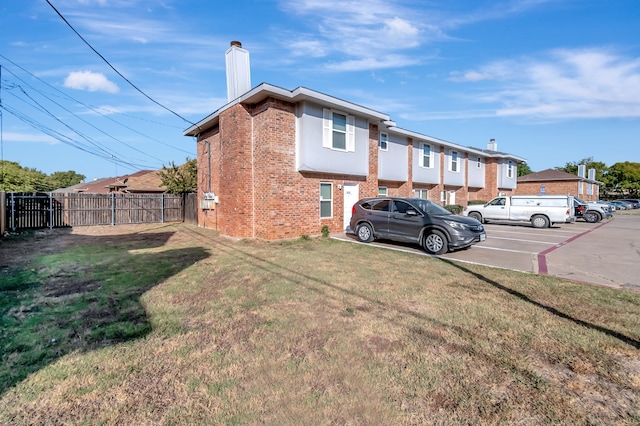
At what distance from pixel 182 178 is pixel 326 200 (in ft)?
39.4

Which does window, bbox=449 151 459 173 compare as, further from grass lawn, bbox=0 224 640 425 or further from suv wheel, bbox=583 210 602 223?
grass lawn, bbox=0 224 640 425

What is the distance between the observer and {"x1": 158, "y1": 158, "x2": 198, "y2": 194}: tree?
65.9 ft

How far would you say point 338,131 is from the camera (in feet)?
41.6

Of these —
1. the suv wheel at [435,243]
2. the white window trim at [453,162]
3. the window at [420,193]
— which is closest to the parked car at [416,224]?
the suv wheel at [435,243]

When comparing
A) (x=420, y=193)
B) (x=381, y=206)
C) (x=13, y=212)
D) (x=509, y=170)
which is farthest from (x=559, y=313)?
(x=509, y=170)

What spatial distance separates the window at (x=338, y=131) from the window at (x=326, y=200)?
5.30 feet

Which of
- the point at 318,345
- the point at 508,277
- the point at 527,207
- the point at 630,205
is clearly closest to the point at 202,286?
the point at 318,345

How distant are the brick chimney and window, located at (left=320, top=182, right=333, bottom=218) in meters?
4.83

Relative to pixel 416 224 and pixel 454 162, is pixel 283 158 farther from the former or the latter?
pixel 454 162

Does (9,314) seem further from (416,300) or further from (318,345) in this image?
(416,300)

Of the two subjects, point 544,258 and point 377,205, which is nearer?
point 544,258

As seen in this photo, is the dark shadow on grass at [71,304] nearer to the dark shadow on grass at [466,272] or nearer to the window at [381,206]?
the dark shadow on grass at [466,272]

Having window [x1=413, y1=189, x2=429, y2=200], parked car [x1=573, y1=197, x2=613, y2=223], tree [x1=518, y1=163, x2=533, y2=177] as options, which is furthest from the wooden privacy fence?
tree [x1=518, y1=163, x2=533, y2=177]

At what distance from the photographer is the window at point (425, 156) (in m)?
19.8
